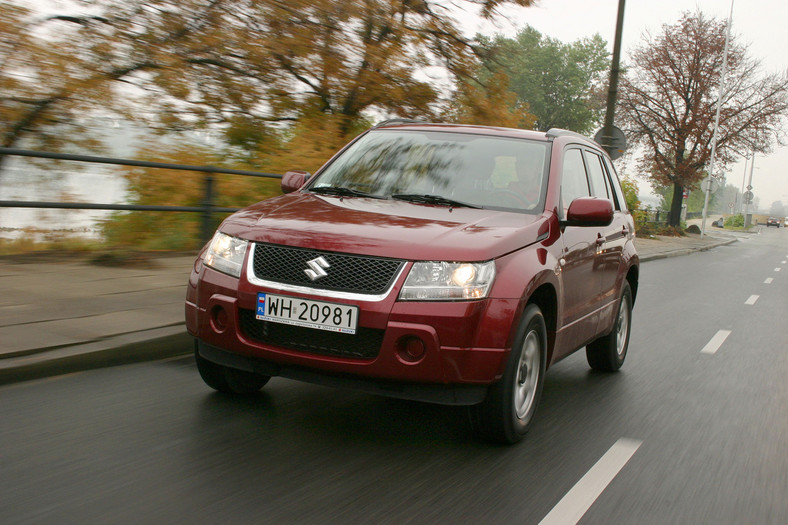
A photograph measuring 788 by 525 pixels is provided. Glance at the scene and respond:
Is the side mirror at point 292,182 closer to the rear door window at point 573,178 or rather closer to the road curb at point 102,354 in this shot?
the road curb at point 102,354

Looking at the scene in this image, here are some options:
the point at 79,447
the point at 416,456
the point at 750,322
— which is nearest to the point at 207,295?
the point at 79,447

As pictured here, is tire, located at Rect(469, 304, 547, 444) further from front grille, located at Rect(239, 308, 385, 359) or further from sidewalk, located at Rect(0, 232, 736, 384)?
sidewalk, located at Rect(0, 232, 736, 384)

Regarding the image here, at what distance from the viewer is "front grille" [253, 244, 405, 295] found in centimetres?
406

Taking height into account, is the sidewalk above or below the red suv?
below

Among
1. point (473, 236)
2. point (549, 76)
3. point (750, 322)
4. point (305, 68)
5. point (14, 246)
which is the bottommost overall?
point (750, 322)

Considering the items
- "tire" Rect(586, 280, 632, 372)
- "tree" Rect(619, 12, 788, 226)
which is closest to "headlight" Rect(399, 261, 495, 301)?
"tire" Rect(586, 280, 632, 372)

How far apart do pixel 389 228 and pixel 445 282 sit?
46 centimetres

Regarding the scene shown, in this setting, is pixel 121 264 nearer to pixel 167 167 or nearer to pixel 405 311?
pixel 167 167

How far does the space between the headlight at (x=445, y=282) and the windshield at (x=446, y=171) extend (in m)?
0.94

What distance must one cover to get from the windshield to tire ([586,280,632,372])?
6.19 ft

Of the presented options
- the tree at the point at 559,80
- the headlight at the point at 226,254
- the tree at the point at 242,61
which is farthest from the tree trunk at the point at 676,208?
the headlight at the point at 226,254

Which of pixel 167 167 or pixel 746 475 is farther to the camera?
pixel 167 167

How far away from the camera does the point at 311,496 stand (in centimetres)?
353

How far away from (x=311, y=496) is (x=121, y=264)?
610 cm
